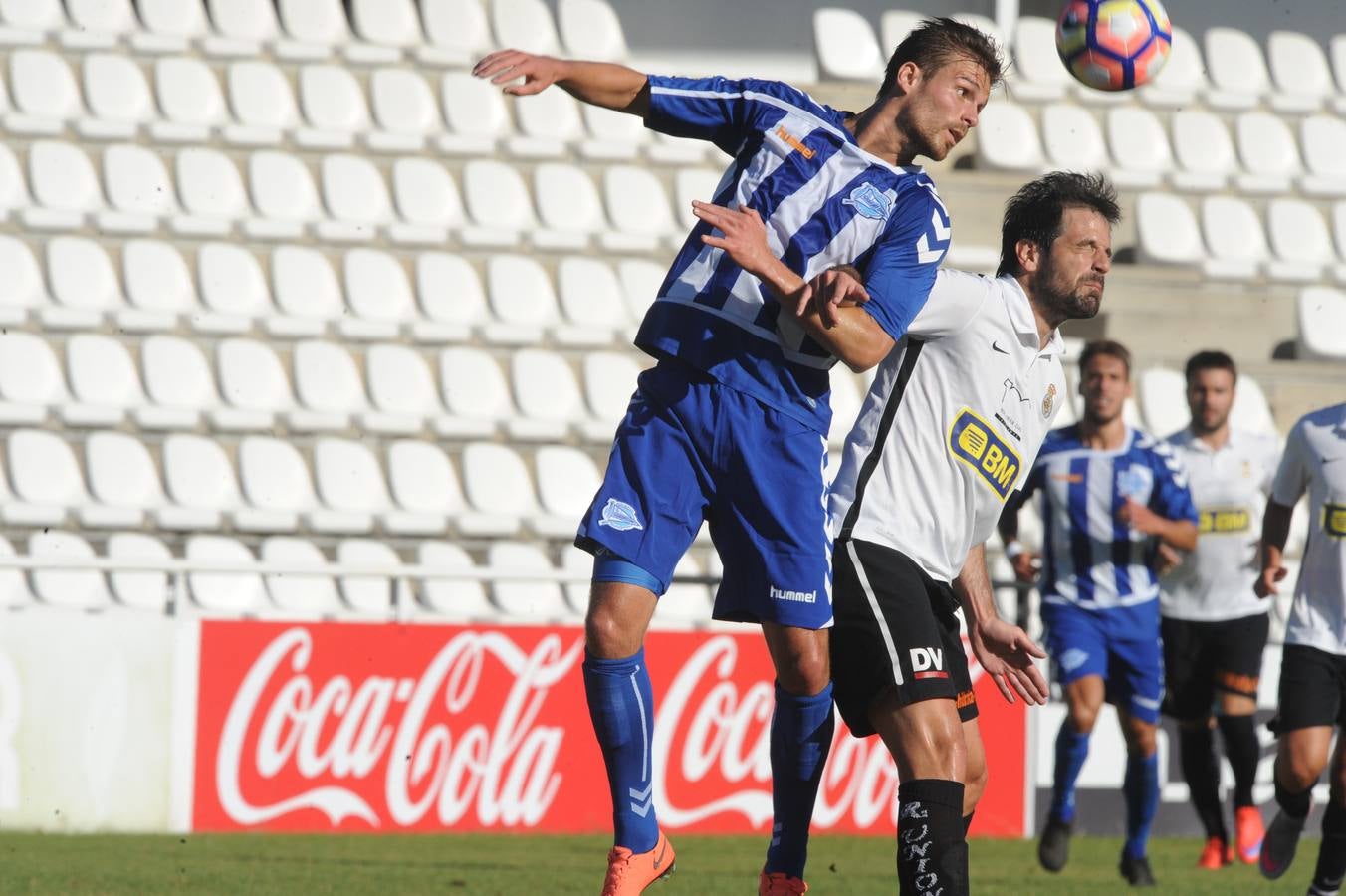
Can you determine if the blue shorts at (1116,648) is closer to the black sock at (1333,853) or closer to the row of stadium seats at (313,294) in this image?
the black sock at (1333,853)

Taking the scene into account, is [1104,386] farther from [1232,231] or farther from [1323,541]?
[1232,231]

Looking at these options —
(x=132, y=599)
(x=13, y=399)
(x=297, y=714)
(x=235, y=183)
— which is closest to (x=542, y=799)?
(x=297, y=714)

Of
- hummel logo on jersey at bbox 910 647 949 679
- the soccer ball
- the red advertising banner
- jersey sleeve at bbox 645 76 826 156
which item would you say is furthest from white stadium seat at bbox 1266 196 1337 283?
hummel logo on jersey at bbox 910 647 949 679

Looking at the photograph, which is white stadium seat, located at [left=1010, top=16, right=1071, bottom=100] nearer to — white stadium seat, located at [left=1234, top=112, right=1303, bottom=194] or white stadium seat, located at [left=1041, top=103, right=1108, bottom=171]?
white stadium seat, located at [left=1041, top=103, right=1108, bottom=171]

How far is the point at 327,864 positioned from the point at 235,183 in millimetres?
6890

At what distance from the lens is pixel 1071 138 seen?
15438 millimetres

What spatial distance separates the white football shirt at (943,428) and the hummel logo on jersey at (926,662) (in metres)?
0.27

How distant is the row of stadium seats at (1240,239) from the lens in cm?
1502

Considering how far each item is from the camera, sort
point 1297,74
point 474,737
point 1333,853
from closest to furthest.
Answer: point 1333,853 → point 474,737 → point 1297,74

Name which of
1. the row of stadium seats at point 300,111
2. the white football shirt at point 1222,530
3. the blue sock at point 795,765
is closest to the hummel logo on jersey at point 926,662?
the blue sock at point 795,765

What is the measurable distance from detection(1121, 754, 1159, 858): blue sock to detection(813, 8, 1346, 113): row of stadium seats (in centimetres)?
757

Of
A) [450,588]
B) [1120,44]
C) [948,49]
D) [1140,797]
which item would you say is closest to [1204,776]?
[1140,797]

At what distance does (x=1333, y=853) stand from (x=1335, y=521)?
117cm

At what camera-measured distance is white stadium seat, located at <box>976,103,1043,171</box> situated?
1515 centimetres
